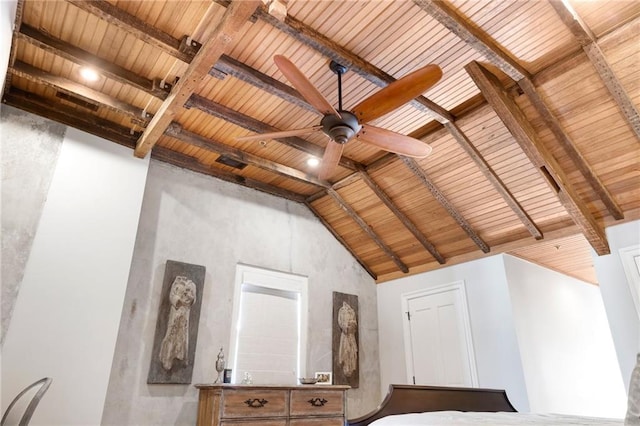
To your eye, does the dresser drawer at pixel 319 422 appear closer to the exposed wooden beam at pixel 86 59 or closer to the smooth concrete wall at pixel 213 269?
the smooth concrete wall at pixel 213 269

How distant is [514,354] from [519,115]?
2864 mm

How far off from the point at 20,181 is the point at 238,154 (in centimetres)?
218

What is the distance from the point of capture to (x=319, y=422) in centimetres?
444

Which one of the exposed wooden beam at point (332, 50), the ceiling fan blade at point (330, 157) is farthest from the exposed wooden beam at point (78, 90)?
the ceiling fan blade at point (330, 157)

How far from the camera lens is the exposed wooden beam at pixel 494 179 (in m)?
4.39

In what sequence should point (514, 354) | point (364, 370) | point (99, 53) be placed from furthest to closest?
point (364, 370), point (514, 354), point (99, 53)

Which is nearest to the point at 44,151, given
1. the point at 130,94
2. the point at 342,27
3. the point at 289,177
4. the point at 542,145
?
the point at 130,94

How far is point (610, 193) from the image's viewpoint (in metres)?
4.33

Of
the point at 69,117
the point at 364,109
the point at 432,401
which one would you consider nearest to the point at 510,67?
the point at 364,109

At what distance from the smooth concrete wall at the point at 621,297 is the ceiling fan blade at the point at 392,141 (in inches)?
104

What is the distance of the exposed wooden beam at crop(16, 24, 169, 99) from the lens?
3.23 meters

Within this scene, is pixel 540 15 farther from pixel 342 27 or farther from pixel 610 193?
pixel 610 193

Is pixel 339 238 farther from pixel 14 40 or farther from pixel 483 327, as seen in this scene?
pixel 14 40

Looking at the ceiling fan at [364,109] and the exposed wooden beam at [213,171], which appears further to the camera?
the exposed wooden beam at [213,171]
